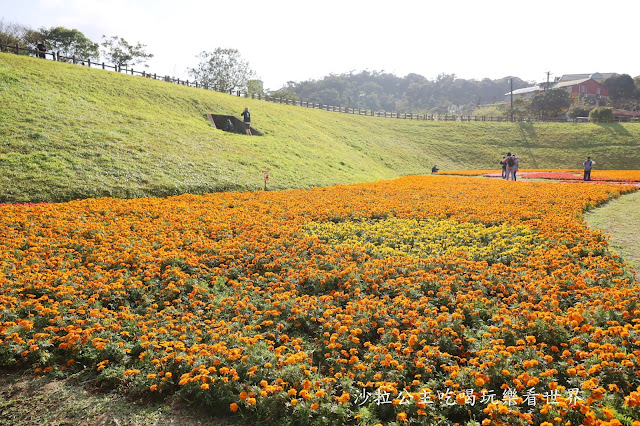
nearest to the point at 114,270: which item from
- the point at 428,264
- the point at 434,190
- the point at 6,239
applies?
the point at 6,239

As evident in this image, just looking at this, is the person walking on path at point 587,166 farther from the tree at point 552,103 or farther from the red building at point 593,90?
the red building at point 593,90

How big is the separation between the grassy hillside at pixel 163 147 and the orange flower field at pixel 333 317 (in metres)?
4.54

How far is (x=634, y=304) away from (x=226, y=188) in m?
13.5

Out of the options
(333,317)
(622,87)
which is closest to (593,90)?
(622,87)

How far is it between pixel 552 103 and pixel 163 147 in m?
59.2

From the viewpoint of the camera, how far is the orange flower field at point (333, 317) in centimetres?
386

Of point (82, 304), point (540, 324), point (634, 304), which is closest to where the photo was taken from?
point (540, 324)

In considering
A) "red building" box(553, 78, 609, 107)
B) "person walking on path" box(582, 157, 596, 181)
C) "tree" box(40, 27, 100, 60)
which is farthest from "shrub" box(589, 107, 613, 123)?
"tree" box(40, 27, 100, 60)

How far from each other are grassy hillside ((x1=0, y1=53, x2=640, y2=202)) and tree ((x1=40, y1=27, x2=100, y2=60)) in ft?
115

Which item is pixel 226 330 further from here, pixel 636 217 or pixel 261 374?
pixel 636 217

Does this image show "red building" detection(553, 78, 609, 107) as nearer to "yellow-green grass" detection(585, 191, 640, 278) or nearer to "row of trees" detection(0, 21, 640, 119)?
"row of trees" detection(0, 21, 640, 119)

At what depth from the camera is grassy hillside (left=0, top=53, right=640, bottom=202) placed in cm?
1384

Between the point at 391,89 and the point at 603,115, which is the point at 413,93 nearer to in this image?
the point at 391,89

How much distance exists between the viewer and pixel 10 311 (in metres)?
5.24
